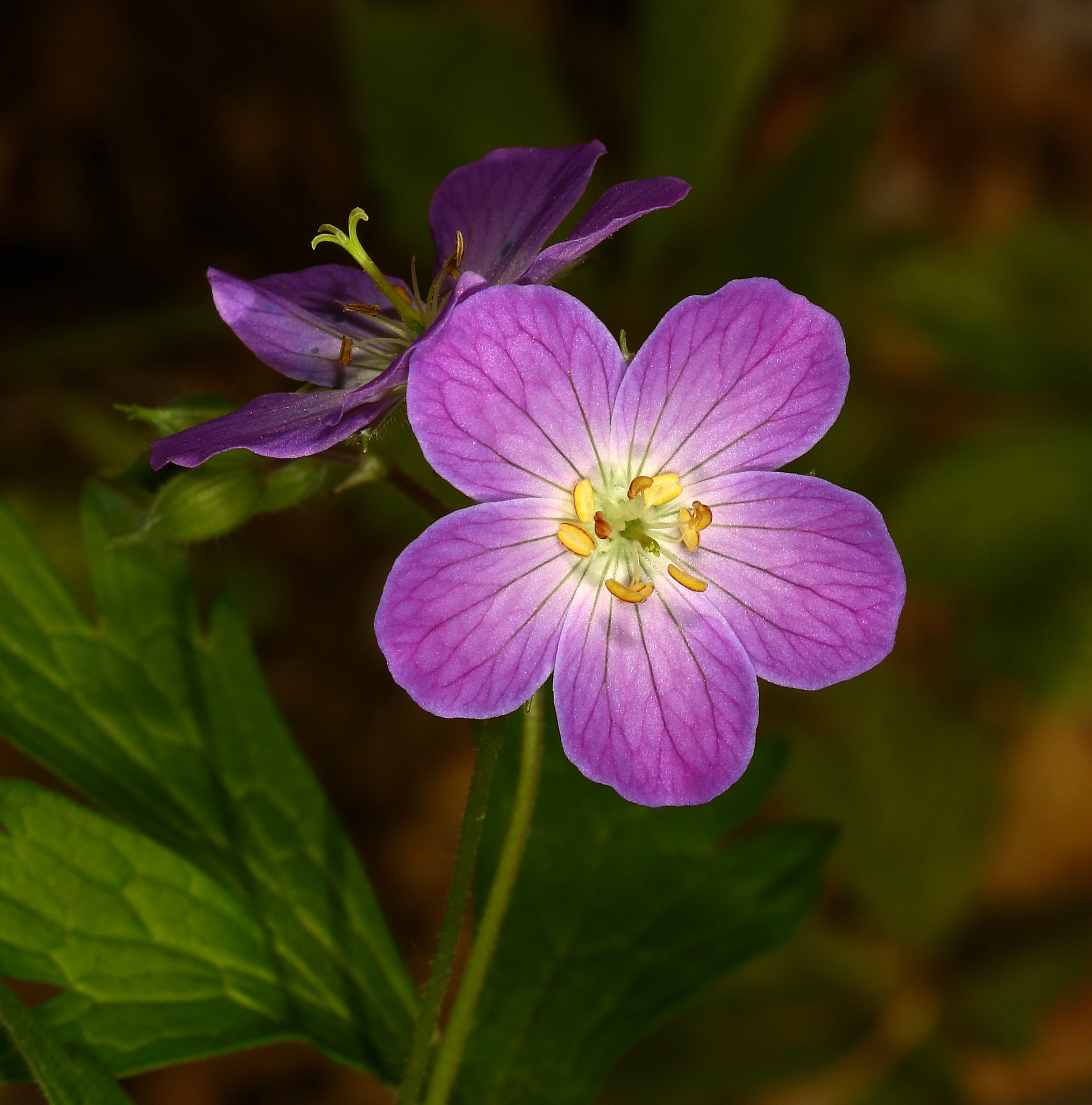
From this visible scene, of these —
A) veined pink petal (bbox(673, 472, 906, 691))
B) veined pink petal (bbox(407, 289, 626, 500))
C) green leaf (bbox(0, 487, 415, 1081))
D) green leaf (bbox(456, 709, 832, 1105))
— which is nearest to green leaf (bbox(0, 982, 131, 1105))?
green leaf (bbox(0, 487, 415, 1081))

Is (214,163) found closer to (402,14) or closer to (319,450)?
(402,14)

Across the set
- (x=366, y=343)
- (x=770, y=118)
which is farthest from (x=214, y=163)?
(x=366, y=343)

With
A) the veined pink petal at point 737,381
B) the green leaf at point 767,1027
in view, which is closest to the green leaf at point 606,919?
the veined pink petal at point 737,381

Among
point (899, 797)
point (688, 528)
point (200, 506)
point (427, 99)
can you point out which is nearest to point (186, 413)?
point (200, 506)

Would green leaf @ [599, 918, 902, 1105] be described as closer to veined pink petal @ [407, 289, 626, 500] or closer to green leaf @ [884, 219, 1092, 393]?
green leaf @ [884, 219, 1092, 393]

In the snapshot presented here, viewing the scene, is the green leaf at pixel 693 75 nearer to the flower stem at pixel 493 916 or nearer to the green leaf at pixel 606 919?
the green leaf at pixel 606 919

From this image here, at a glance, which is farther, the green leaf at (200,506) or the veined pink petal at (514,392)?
the green leaf at (200,506)
